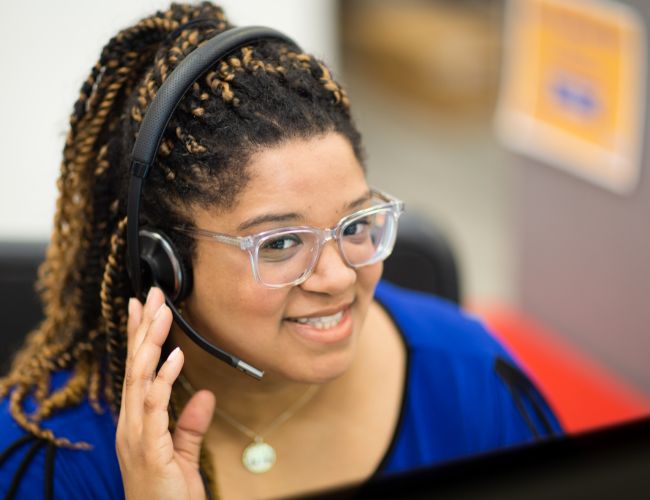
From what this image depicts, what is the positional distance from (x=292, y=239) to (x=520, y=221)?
6.49 ft

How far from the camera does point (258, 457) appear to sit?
120 centimetres

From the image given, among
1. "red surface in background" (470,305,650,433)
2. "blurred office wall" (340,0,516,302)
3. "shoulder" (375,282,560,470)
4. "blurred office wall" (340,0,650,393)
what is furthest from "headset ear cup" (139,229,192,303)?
"blurred office wall" (340,0,516,302)

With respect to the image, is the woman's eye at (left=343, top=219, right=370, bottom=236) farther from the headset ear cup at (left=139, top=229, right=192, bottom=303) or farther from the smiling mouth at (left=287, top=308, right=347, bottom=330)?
the headset ear cup at (left=139, top=229, right=192, bottom=303)

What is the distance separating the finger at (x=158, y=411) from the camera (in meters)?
0.96

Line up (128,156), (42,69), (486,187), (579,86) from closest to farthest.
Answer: (128,156), (579,86), (42,69), (486,187)

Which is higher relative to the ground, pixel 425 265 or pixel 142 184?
pixel 142 184

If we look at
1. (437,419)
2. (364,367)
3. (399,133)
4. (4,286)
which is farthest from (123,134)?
(399,133)

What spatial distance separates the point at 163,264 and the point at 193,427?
198mm

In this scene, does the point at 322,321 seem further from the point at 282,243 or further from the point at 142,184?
the point at 142,184

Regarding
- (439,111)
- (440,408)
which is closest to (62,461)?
(440,408)

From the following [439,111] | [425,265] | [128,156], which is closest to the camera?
[128,156]

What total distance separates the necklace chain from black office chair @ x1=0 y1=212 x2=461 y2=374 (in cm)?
57

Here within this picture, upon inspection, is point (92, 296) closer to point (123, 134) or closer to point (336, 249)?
point (123, 134)

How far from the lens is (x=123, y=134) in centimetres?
110
